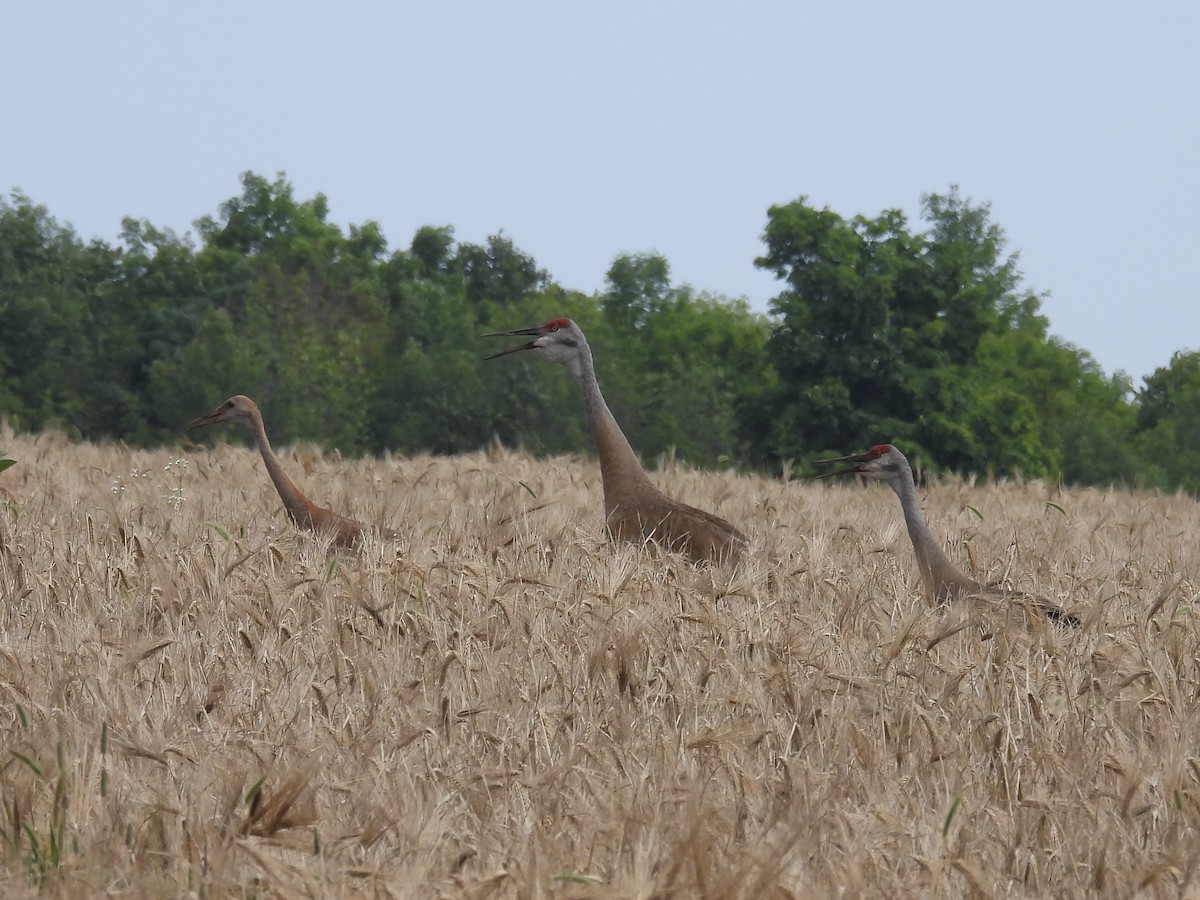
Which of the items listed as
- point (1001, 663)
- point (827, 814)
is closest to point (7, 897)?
point (827, 814)

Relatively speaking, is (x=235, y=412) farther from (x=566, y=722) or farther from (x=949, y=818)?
(x=949, y=818)

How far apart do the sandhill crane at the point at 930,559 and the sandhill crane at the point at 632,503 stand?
0.65m

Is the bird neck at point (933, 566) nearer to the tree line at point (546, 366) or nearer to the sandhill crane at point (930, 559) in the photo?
the sandhill crane at point (930, 559)

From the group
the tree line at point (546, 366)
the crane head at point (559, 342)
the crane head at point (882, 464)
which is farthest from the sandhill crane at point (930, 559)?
the tree line at point (546, 366)

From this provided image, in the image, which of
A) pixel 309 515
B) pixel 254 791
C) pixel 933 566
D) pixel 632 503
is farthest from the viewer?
pixel 309 515

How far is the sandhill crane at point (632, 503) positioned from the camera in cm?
714

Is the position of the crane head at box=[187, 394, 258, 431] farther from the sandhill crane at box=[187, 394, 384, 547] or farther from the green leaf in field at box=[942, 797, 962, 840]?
the green leaf in field at box=[942, 797, 962, 840]

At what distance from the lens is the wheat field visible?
9.87ft

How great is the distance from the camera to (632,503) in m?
7.61

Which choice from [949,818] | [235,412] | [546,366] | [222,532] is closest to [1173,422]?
[546,366]

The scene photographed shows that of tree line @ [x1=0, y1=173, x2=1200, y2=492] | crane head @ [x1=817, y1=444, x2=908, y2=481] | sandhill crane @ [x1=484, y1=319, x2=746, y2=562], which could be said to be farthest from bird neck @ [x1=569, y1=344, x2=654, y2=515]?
tree line @ [x1=0, y1=173, x2=1200, y2=492]

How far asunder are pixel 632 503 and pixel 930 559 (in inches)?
61.2

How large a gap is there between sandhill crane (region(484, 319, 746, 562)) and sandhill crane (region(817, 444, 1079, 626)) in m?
0.65

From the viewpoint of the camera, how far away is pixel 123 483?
10172 mm
